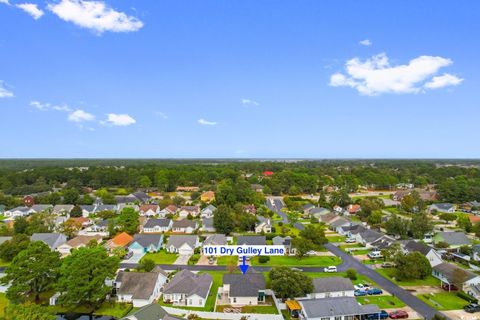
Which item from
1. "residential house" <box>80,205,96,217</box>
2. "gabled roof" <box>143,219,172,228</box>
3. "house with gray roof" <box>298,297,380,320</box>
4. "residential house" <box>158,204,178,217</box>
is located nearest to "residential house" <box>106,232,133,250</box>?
"gabled roof" <box>143,219,172,228</box>

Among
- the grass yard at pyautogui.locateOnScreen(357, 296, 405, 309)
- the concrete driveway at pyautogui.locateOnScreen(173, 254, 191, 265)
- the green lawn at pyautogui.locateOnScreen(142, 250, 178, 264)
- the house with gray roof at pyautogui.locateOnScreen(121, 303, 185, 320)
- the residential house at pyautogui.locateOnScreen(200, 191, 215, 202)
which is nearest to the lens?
the house with gray roof at pyautogui.locateOnScreen(121, 303, 185, 320)

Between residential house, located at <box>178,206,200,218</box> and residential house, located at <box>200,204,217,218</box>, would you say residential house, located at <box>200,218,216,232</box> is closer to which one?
residential house, located at <box>200,204,217,218</box>

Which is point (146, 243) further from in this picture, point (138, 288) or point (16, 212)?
point (16, 212)

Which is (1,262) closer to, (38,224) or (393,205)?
(38,224)

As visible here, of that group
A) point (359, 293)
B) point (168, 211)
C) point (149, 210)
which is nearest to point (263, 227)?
point (168, 211)

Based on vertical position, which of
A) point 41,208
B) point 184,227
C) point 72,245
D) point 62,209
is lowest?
point 72,245

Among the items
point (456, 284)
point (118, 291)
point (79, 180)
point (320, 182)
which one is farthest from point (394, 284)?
point (79, 180)
